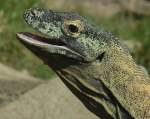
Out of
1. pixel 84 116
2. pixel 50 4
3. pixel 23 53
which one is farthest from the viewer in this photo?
pixel 50 4

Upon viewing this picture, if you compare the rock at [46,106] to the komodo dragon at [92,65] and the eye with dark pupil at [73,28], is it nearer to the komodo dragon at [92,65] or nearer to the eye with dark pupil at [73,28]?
the komodo dragon at [92,65]

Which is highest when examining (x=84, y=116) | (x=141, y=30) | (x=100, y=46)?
(x=100, y=46)

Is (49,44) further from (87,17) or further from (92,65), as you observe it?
(87,17)

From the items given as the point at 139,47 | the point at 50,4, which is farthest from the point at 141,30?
the point at 50,4

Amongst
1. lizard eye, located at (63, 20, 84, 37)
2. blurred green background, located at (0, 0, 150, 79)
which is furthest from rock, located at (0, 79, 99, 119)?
lizard eye, located at (63, 20, 84, 37)

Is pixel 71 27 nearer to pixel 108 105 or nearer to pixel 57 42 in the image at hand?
pixel 57 42

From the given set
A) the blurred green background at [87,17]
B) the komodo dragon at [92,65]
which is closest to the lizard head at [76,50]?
the komodo dragon at [92,65]

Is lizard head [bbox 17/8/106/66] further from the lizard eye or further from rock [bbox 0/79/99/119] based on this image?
rock [bbox 0/79/99/119]

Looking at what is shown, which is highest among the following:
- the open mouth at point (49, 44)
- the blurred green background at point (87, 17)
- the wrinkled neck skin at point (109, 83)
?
the open mouth at point (49, 44)
